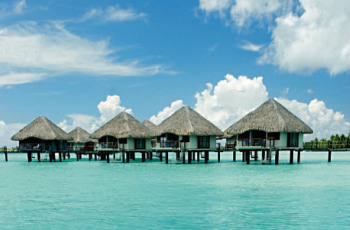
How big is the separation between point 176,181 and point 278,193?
21.2 ft

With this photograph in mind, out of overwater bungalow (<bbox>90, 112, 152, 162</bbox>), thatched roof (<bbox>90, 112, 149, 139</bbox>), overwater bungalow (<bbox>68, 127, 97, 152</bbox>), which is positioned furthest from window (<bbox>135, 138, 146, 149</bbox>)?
overwater bungalow (<bbox>68, 127, 97, 152</bbox>)

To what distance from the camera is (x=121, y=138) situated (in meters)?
41.5

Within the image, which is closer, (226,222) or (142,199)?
(226,222)

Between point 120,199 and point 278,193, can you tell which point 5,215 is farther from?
point 278,193

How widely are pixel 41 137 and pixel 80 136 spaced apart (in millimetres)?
10214

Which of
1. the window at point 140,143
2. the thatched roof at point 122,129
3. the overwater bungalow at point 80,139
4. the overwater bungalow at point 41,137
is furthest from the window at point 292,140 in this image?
the overwater bungalow at point 80,139

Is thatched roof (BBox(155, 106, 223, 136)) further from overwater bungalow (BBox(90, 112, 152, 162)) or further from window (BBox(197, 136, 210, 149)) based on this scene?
overwater bungalow (BBox(90, 112, 152, 162))

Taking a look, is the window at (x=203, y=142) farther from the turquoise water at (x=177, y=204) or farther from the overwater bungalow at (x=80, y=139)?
the overwater bungalow at (x=80, y=139)

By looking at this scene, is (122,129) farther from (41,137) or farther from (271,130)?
(271,130)

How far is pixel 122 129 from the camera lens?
4112 cm

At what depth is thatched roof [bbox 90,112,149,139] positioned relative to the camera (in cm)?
4072

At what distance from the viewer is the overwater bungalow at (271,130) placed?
3384 cm

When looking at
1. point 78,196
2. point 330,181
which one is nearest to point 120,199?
point 78,196

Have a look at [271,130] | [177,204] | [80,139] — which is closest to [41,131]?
[80,139]
